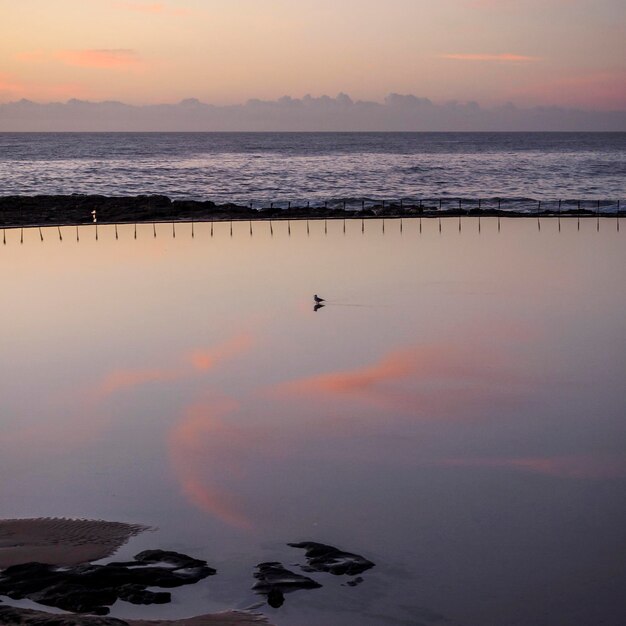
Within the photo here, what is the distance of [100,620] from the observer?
10.2m

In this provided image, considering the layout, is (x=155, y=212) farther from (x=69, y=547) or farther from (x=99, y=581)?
(x=99, y=581)

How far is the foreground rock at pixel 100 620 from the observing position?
32.8 ft

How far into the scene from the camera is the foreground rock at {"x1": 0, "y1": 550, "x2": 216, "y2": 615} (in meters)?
10.9

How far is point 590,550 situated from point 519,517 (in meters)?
1.27

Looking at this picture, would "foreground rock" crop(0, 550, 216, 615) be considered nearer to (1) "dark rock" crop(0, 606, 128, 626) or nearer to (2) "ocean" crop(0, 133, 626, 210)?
(1) "dark rock" crop(0, 606, 128, 626)

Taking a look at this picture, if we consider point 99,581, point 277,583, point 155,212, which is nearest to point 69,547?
point 99,581

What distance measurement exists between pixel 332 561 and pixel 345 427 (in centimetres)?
539

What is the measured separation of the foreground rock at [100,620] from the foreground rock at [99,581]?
1.41 ft

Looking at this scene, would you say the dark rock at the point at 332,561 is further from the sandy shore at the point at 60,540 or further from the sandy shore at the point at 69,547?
the sandy shore at the point at 60,540

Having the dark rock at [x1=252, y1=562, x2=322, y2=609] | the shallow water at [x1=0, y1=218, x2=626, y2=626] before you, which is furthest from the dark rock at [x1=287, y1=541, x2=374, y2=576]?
the dark rock at [x1=252, y1=562, x2=322, y2=609]

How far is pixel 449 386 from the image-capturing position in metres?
19.8

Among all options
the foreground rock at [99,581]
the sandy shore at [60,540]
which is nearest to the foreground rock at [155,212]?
the sandy shore at [60,540]

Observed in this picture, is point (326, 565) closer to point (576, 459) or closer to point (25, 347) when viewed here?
point (576, 459)

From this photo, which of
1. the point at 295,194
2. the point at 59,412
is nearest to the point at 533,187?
the point at 295,194
